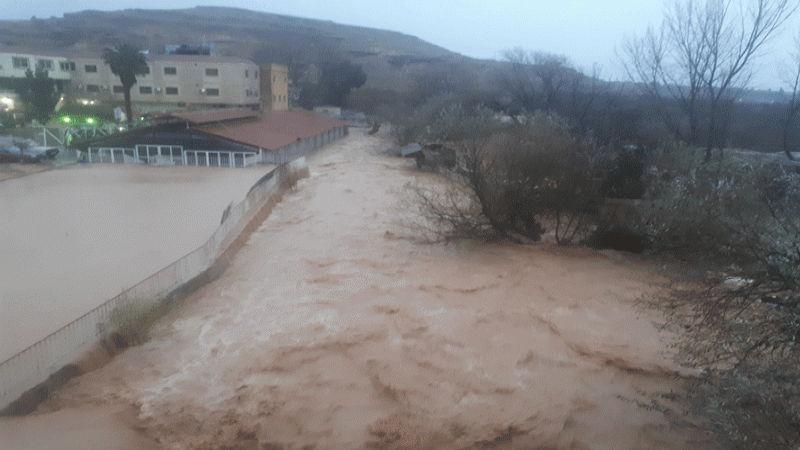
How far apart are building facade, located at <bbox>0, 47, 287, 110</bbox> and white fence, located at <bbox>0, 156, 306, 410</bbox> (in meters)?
37.0

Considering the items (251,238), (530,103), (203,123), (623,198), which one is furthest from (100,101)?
(623,198)

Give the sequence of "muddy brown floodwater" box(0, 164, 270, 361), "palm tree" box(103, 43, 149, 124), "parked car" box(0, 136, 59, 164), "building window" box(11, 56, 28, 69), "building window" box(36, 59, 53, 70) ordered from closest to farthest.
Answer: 1. "muddy brown floodwater" box(0, 164, 270, 361)
2. "parked car" box(0, 136, 59, 164)
3. "palm tree" box(103, 43, 149, 124)
4. "building window" box(11, 56, 28, 69)
5. "building window" box(36, 59, 53, 70)

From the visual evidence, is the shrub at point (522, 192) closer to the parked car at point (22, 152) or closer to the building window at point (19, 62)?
the parked car at point (22, 152)

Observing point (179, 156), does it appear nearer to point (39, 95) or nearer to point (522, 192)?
point (39, 95)

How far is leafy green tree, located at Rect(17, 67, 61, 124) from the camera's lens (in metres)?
42.3

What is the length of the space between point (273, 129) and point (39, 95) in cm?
2210

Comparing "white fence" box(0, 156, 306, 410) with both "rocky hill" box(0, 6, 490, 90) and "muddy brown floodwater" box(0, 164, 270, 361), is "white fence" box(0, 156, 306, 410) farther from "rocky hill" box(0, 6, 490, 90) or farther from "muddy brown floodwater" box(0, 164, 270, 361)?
"rocky hill" box(0, 6, 490, 90)

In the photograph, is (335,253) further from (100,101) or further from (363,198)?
(100,101)

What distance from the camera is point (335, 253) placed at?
46.1 ft

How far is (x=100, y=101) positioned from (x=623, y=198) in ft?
164

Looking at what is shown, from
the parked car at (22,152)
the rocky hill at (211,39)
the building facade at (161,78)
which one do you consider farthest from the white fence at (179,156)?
the rocky hill at (211,39)

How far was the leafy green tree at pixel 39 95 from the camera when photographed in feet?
139

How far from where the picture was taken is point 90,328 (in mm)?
8344

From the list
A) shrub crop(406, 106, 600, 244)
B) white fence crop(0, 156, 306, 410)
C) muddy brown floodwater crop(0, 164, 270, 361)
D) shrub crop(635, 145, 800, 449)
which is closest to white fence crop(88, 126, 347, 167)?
muddy brown floodwater crop(0, 164, 270, 361)
